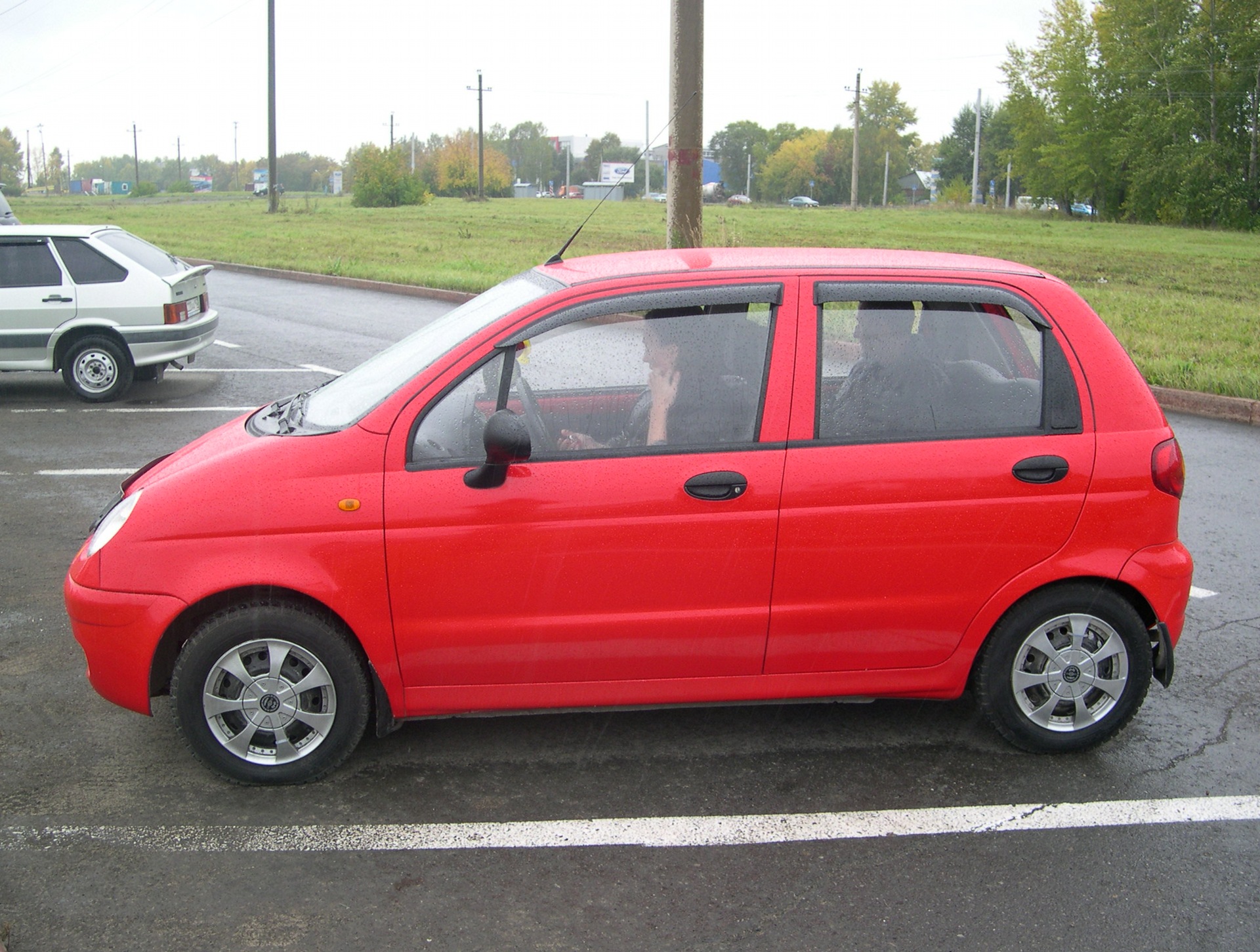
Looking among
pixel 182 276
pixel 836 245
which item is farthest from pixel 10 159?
pixel 182 276

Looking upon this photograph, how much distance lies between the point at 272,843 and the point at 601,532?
53.7 inches

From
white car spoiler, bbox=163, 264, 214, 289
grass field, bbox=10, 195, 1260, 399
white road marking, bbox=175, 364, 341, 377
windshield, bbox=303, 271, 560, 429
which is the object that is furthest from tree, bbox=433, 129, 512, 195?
windshield, bbox=303, 271, 560, 429

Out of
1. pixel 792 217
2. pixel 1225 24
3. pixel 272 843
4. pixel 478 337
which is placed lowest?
pixel 272 843

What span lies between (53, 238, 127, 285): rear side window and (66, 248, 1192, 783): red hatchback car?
776 cm

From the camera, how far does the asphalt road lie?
3.12 meters

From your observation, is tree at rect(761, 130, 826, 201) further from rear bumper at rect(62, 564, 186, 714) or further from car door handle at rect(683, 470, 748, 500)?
rear bumper at rect(62, 564, 186, 714)

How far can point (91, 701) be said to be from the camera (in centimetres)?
452

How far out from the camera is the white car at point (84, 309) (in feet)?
34.9

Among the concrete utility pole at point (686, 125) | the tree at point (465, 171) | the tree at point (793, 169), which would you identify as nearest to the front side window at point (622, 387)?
the concrete utility pole at point (686, 125)

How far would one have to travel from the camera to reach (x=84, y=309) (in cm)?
1073

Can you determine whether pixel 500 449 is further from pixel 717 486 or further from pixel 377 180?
pixel 377 180

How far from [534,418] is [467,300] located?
14890mm

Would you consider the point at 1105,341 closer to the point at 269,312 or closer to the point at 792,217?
the point at 269,312

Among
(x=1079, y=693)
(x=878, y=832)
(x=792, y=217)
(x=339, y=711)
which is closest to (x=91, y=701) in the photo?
(x=339, y=711)
